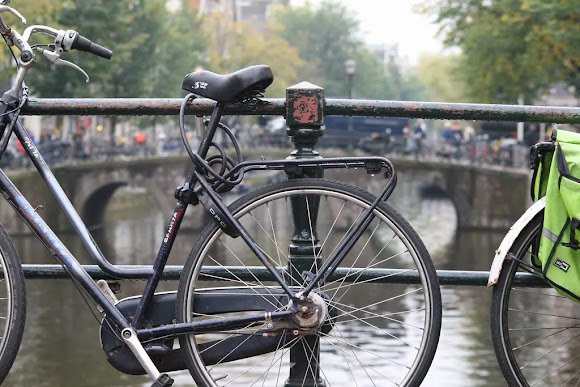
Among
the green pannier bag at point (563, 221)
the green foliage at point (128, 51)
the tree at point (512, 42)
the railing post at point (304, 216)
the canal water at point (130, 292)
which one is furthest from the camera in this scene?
the green foliage at point (128, 51)

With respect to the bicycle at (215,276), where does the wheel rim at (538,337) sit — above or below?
below

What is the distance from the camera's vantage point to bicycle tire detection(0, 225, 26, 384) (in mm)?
3092

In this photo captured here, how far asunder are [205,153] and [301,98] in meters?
0.43

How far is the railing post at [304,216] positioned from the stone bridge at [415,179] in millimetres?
32635

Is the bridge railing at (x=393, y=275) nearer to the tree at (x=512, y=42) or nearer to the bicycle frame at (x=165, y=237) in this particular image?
the bicycle frame at (x=165, y=237)

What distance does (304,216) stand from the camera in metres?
3.46

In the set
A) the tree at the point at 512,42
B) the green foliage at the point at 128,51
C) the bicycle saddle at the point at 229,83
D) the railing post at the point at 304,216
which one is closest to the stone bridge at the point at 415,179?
the green foliage at the point at 128,51

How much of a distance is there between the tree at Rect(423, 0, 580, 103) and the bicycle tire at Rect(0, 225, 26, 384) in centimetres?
2106

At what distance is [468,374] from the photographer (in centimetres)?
1235

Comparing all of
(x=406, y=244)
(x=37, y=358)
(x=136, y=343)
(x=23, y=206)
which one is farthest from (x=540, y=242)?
(x=37, y=358)

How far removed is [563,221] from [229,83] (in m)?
0.85

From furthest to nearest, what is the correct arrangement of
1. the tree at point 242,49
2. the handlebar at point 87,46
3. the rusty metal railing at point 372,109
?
the tree at point 242,49 < the rusty metal railing at point 372,109 < the handlebar at point 87,46

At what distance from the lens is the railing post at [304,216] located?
3.40m

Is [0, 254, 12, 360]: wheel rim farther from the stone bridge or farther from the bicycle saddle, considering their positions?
the stone bridge
